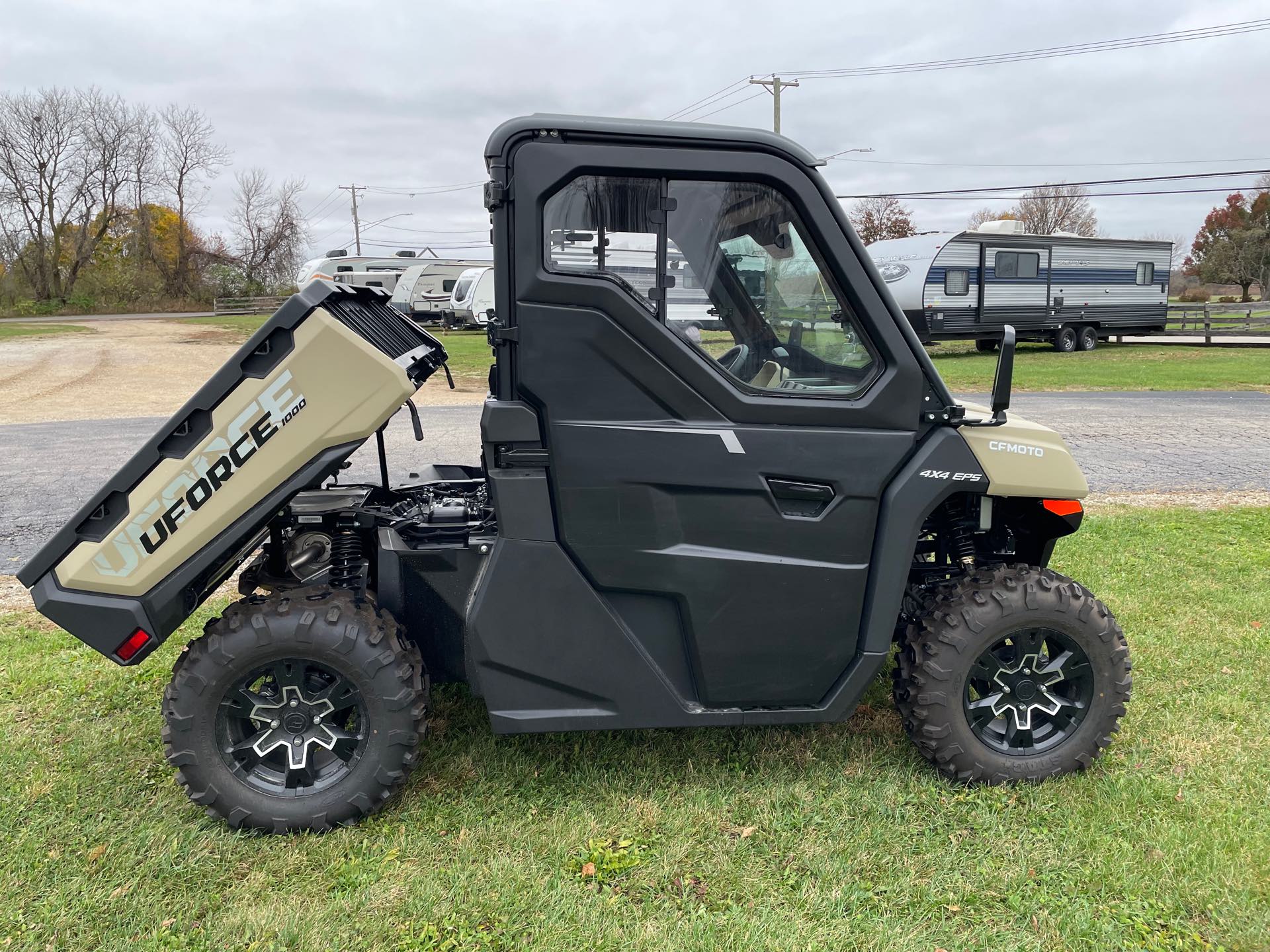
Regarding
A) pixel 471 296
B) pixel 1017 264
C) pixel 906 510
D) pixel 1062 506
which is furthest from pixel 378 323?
pixel 471 296

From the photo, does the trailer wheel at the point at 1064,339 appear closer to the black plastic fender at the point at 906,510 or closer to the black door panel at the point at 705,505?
the black plastic fender at the point at 906,510

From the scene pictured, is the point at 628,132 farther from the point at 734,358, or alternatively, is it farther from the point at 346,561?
the point at 346,561

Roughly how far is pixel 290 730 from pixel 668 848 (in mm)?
1355

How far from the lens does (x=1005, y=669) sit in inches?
132

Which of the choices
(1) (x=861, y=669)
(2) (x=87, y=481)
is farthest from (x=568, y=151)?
(2) (x=87, y=481)

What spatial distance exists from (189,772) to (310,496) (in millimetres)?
1119

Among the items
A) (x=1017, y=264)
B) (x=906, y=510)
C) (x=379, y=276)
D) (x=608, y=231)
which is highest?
(x=379, y=276)

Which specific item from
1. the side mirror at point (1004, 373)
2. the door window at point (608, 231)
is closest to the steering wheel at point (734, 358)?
the door window at point (608, 231)

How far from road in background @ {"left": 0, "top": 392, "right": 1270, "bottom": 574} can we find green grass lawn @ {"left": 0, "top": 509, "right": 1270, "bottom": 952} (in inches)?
148

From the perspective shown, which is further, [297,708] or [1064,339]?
[1064,339]

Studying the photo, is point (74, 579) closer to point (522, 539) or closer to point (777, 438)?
→ point (522, 539)

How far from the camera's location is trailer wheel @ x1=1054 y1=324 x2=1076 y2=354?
25781 millimetres

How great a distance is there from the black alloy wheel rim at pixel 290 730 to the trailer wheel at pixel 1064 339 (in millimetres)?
26426

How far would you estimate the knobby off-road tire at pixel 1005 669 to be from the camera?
3.27 meters
